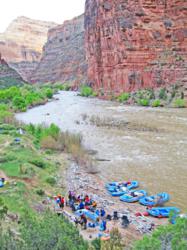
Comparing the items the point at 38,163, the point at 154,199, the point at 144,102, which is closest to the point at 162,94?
the point at 144,102

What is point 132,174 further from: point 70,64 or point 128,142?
point 70,64

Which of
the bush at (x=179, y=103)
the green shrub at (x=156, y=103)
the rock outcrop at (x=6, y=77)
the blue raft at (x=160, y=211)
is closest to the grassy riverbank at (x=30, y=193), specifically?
the blue raft at (x=160, y=211)

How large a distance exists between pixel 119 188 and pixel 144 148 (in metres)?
9.37

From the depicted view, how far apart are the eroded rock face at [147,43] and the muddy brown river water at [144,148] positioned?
66.0 feet

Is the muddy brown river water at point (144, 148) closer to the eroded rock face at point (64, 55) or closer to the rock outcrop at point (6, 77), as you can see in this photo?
the rock outcrop at point (6, 77)

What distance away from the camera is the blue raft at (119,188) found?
16266 millimetres

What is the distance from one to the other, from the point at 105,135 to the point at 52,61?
5753 inches

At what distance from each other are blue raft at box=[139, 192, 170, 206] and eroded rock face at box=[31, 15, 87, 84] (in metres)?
117

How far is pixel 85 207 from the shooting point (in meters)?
14.2

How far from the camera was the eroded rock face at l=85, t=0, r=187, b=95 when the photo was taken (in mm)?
62406

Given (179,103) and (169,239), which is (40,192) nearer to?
(169,239)

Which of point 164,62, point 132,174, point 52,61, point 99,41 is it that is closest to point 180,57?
point 164,62

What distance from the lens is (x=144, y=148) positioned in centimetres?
2583

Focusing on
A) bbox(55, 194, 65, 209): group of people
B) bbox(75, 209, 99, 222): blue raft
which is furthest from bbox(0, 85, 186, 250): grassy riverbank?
bbox(75, 209, 99, 222): blue raft
